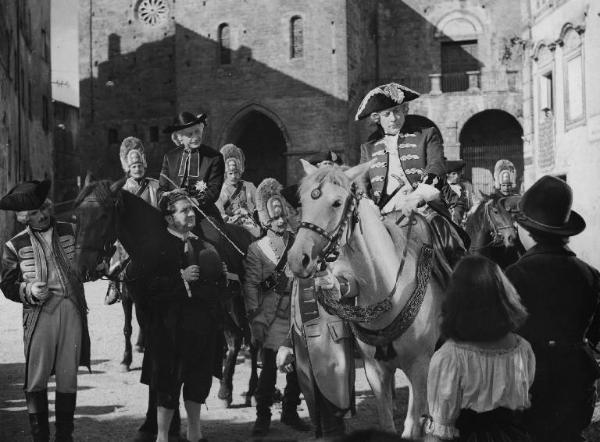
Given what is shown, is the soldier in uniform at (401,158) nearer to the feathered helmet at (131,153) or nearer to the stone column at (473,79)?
the feathered helmet at (131,153)

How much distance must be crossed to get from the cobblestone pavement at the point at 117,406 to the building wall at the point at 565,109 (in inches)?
514

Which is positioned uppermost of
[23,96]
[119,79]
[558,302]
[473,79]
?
[119,79]

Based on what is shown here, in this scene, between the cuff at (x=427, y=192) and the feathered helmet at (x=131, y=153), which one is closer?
the cuff at (x=427, y=192)

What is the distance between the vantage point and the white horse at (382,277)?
494cm

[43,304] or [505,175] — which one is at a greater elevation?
[505,175]

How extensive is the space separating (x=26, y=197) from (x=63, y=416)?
1731 mm

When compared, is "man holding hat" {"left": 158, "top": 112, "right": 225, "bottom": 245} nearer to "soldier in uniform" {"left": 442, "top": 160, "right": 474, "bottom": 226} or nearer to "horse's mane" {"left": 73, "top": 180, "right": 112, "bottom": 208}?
"horse's mane" {"left": 73, "top": 180, "right": 112, "bottom": 208}

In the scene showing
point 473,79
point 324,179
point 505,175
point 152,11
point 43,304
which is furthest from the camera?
point 152,11

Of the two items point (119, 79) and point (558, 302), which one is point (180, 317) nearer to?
point (558, 302)

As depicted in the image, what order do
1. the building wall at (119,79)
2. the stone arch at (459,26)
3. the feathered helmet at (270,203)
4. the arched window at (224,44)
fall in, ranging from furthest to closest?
the building wall at (119,79)
the stone arch at (459,26)
the arched window at (224,44)
the feathered helmet at (270,203)

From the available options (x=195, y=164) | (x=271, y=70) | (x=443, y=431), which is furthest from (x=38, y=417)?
(x=271, y=70)

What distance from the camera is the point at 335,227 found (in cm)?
489

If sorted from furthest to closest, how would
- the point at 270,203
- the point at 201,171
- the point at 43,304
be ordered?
the point at 201,171 < the point at 270,203 < the point at 43,304

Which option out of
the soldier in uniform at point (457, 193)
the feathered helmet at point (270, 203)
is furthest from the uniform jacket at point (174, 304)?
the soldier in uniform at point (457, 193)
